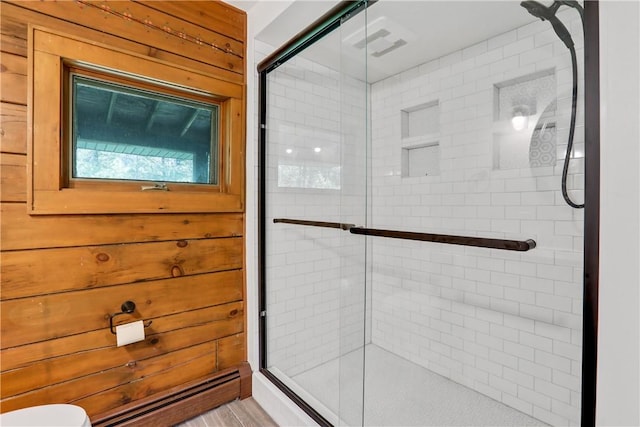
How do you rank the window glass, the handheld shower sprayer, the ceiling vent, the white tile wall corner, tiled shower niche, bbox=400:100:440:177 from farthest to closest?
tiled shower niche, bbox=400:100:440:177
the ceiling vent
the white tile wall corner
the window glass
the handheld shower sprayer

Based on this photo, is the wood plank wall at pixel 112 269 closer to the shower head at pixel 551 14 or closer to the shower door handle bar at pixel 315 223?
the shower door handle bar at pixel 315 223

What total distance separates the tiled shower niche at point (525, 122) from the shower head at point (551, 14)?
190 mm

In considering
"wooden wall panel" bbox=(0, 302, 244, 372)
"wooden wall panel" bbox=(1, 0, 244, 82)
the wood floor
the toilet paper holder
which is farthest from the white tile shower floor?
"wooden wall panel" bbox=(1, 0, 244, 82)

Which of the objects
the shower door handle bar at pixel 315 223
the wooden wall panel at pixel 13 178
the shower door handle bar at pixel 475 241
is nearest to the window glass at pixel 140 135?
the wooden wall panel at pixel 13 178

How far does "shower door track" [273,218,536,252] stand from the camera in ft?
3.61

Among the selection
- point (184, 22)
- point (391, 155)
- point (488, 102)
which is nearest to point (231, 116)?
point (184, 22)

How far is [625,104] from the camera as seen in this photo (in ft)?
2.19

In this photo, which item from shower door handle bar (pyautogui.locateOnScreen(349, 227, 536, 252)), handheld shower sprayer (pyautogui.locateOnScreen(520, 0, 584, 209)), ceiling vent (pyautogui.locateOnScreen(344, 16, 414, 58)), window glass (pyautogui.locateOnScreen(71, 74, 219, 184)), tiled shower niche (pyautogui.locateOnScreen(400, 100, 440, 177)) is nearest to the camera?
shower door handle bar (pyautogui.locateOnScreen(349, 227, 536, 252))

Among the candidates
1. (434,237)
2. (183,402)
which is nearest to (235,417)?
(183,402)

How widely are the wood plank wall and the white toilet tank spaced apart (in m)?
0.21

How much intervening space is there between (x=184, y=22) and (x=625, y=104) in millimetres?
1904

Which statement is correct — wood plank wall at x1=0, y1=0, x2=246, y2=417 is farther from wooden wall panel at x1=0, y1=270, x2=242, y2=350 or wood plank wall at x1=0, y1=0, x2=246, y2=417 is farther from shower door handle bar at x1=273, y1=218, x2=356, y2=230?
shower door handle bar at x1=273, y1=218, x2=356, y2=230

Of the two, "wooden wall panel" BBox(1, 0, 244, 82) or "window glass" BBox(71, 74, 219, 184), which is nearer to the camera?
"wooden wall panel" BBox(1, 0, 244, 82)

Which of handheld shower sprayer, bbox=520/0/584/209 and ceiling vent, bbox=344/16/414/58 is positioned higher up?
ceiling vent, bbox=344/16/414/58
